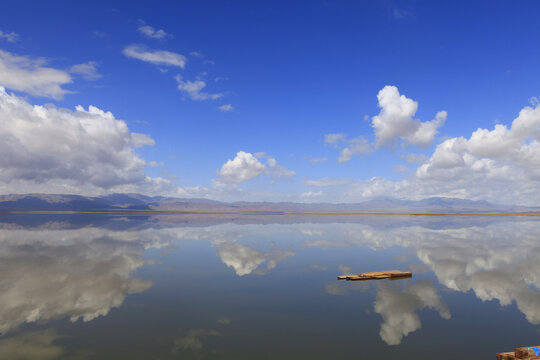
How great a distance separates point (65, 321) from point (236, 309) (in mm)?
12511

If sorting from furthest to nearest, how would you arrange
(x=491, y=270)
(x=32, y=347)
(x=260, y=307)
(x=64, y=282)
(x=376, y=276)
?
1. (x=491, y=270)
2. (x=376, y=276)
3. (x=64, y=282)
4. (x=260, y=307)
5. (x=32, y=347)

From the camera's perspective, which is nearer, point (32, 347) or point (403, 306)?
point (32, 347)

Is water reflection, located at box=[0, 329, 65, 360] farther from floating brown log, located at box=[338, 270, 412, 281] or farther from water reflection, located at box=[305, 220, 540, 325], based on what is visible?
water reflection, located at box=[305, 220, 540, 325]

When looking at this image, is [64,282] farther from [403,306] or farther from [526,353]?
[526,353]

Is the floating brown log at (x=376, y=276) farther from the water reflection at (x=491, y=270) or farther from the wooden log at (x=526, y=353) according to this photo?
the wooden log at (x=526, y=353)

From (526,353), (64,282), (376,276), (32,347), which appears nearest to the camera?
(526,353)

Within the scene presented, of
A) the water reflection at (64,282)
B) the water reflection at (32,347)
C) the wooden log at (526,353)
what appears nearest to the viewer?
the wooden log at (526,353)

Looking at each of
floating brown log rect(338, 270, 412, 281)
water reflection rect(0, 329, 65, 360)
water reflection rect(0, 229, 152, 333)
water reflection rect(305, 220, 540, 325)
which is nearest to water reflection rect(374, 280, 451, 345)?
floating brown log rect(338, 270, 412, 281)

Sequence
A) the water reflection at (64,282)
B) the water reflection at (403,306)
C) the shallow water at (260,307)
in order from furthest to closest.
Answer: the water reflection at (64,282)
the water reflection at (403,306)
the shallow water at (260,307)

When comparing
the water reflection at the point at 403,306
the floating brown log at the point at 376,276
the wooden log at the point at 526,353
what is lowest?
the water reflection at the point at 403,306

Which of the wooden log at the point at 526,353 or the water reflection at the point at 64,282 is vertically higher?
the wooden log at the point at 526,353

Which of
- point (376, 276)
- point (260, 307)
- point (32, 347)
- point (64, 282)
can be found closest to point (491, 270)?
point (376, 276)

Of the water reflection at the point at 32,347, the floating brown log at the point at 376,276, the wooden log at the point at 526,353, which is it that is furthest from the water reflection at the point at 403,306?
the water reflection at the point at 32,347

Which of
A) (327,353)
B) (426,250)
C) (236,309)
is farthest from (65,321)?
(426,250)
